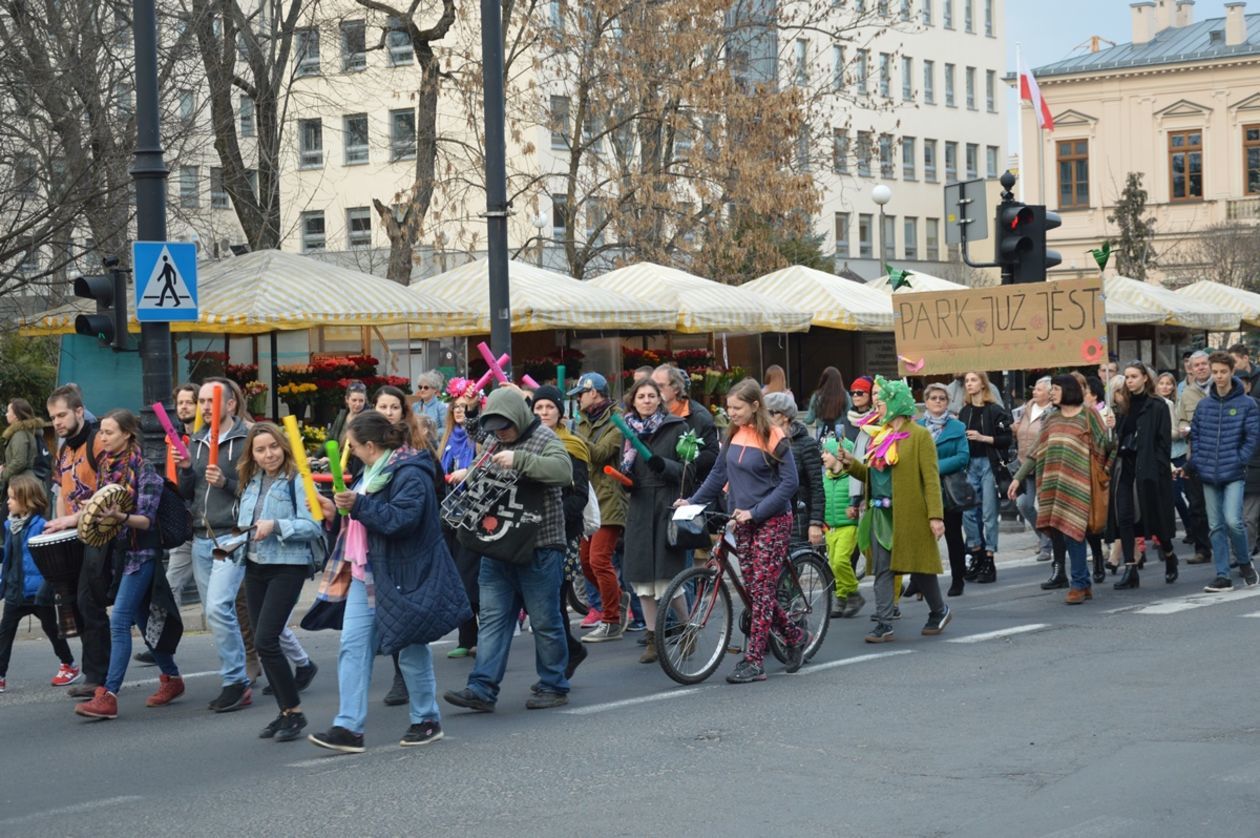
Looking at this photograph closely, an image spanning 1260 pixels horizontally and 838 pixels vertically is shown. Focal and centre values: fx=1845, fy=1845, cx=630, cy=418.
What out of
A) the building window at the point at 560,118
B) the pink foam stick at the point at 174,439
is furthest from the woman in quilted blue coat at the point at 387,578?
the building window at the point at 560,118

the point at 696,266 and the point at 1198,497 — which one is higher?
the point at 696,266

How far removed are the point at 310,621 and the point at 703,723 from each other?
1.99 meters

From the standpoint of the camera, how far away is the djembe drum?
33.8 feet

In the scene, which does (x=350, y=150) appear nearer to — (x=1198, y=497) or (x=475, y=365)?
(x=475, y=365)

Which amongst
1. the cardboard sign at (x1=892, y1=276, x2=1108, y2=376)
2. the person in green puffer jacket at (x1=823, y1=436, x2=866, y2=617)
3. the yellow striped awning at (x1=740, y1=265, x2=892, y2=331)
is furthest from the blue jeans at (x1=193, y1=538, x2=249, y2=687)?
the yellow striped awning at (x1=740, y1=265, x2=892, y2=331)

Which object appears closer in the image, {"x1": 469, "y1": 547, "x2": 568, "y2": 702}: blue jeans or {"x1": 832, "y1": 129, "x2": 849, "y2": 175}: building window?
{"x1": 469, "y1": 547, "x2": 568, "y2": 702}: blue jeans

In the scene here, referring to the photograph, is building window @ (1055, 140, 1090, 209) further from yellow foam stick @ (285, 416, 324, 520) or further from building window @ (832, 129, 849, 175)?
yellow foam stick @ (285, 416, 324, 520)

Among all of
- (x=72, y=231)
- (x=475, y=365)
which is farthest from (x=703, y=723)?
(x=475, y=365)

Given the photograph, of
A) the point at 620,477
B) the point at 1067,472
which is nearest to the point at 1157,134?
the point at 1067,472

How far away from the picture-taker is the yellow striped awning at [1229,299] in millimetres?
33625

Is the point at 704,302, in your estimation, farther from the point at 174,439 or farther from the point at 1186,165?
the point at 1186,165

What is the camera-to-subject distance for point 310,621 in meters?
8.73

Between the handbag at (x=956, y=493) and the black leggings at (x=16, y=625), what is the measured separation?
21.9 feet

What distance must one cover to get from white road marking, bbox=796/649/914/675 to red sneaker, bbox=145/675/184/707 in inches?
139
